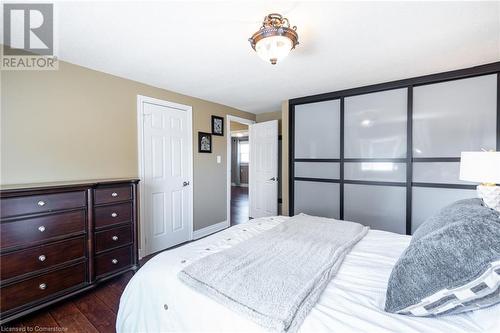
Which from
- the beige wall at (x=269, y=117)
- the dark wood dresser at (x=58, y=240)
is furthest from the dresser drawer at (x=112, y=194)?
the beige wall at (x=269, y=117)

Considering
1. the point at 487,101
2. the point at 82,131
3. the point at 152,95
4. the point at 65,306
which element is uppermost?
the point at 152,95

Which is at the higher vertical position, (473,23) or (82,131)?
(473,23)

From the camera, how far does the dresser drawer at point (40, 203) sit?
→ 5.17ft

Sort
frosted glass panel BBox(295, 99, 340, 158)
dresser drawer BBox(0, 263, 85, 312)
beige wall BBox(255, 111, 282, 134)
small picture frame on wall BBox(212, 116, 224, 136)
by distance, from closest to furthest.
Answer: dresser drawer BBox(0, 263, 85, 312) → frosted glass panel BBox(295, 99, 340, 158) → small picture frame on wall BBox(212, 116, 224, 136) → beige wall BBox(255, 111, 282, 134)

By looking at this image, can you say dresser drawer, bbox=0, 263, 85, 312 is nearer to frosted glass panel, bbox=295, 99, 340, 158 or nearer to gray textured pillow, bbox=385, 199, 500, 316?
gray textured pillow, bbox=385, 199, 500, 316

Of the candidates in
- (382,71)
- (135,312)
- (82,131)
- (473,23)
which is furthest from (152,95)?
(473,23)

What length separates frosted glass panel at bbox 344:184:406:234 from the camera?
2.92 m

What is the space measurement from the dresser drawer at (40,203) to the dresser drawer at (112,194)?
0.11 m

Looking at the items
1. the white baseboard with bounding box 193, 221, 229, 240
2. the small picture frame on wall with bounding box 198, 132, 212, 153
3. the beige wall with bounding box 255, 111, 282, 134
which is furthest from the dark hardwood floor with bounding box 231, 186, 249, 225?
the beige wall with bounding box 255, 111, 282, 134

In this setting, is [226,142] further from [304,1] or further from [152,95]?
[304,1]

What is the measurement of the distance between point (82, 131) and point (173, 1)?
1.75 m

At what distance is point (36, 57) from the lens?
2.09 metres

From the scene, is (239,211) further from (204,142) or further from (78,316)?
(78,316)

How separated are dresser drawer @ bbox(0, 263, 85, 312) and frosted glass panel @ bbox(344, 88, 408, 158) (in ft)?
11.3
